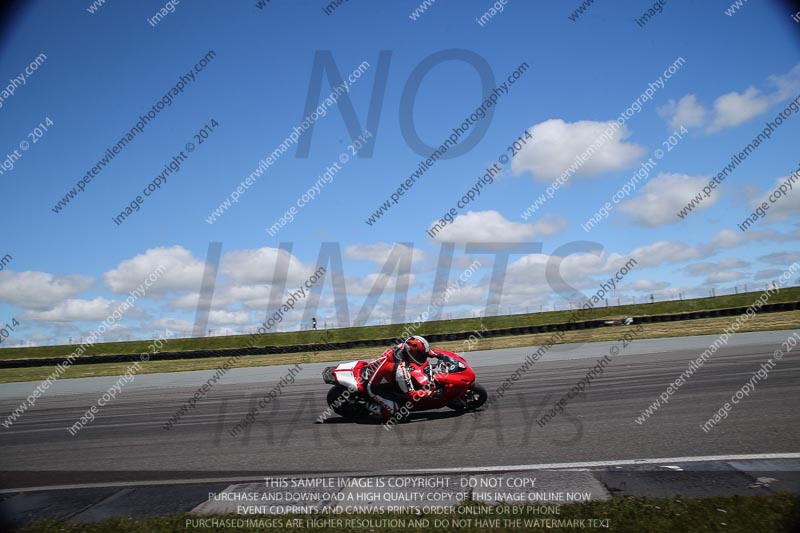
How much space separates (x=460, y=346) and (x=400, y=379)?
2000cm

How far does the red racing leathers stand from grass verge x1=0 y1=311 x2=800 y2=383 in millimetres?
15454

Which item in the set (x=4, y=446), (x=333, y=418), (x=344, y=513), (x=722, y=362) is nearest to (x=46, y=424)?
(x=4, y=446)

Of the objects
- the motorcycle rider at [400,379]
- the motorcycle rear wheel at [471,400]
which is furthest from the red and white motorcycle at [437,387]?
the motorcycle rider at [400,379]

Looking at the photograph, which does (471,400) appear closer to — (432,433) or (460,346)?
(432,433)

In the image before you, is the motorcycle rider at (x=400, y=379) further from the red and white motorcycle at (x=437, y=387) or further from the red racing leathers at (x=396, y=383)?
the red and white motorcycle at (x=437, y=387)

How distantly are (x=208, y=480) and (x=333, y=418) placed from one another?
13.0ft

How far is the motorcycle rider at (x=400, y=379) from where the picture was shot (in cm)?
956

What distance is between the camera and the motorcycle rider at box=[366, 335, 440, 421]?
31.4ft

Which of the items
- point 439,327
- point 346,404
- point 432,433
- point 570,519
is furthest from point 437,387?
point 439,327

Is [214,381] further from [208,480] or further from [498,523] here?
[498,523]

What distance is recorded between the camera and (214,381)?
21.0 m

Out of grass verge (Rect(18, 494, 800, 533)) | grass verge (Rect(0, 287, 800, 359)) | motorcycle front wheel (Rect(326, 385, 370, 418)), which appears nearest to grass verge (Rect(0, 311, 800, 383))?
grass verge (Rect(0, 287, 800, 359))

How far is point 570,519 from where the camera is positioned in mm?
4500

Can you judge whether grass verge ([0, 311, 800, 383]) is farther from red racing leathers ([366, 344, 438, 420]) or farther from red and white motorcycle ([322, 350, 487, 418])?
red racing leathers ([366, 344, 438, 420])
